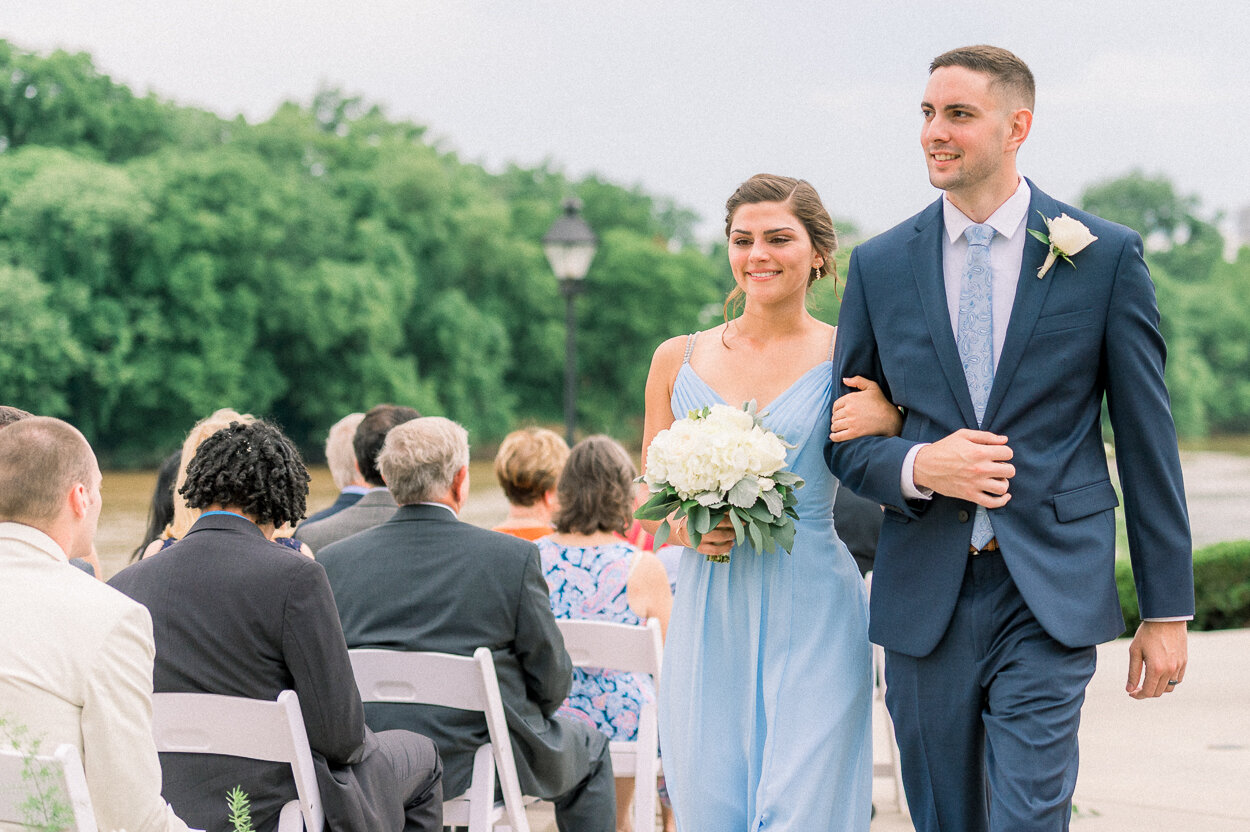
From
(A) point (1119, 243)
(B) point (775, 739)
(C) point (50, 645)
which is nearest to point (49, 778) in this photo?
(C) point (50, 645)

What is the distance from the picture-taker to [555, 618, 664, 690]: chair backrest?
468 cm

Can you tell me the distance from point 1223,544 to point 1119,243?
10.6 metres

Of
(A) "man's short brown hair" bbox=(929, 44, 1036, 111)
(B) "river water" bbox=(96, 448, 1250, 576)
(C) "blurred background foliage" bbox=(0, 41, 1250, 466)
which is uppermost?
(A) "man's short brown hair" bbox=(929, 44, 1036, 111)

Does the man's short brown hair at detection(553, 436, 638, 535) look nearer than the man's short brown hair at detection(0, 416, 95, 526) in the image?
No

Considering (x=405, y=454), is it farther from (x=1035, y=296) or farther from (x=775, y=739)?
(x=1035, y=296)

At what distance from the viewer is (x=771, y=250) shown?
12.1 ft

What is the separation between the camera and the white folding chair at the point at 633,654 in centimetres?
468

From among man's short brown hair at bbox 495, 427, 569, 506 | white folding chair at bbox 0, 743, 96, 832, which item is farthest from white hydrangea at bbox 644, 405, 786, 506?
man's short brown hair at bbox 495, 427, 569, 506

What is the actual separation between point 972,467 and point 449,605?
6.75 feet

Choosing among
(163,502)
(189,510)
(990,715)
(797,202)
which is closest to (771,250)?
(797,202)

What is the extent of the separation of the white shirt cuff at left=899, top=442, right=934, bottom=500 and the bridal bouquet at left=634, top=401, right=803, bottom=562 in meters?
0.42

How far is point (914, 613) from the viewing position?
3008 mm

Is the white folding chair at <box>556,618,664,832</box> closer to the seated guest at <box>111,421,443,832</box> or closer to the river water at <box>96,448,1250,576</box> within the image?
the seated guest at <box>111,421,443,832</box>

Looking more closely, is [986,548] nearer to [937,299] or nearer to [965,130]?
[937,299]
